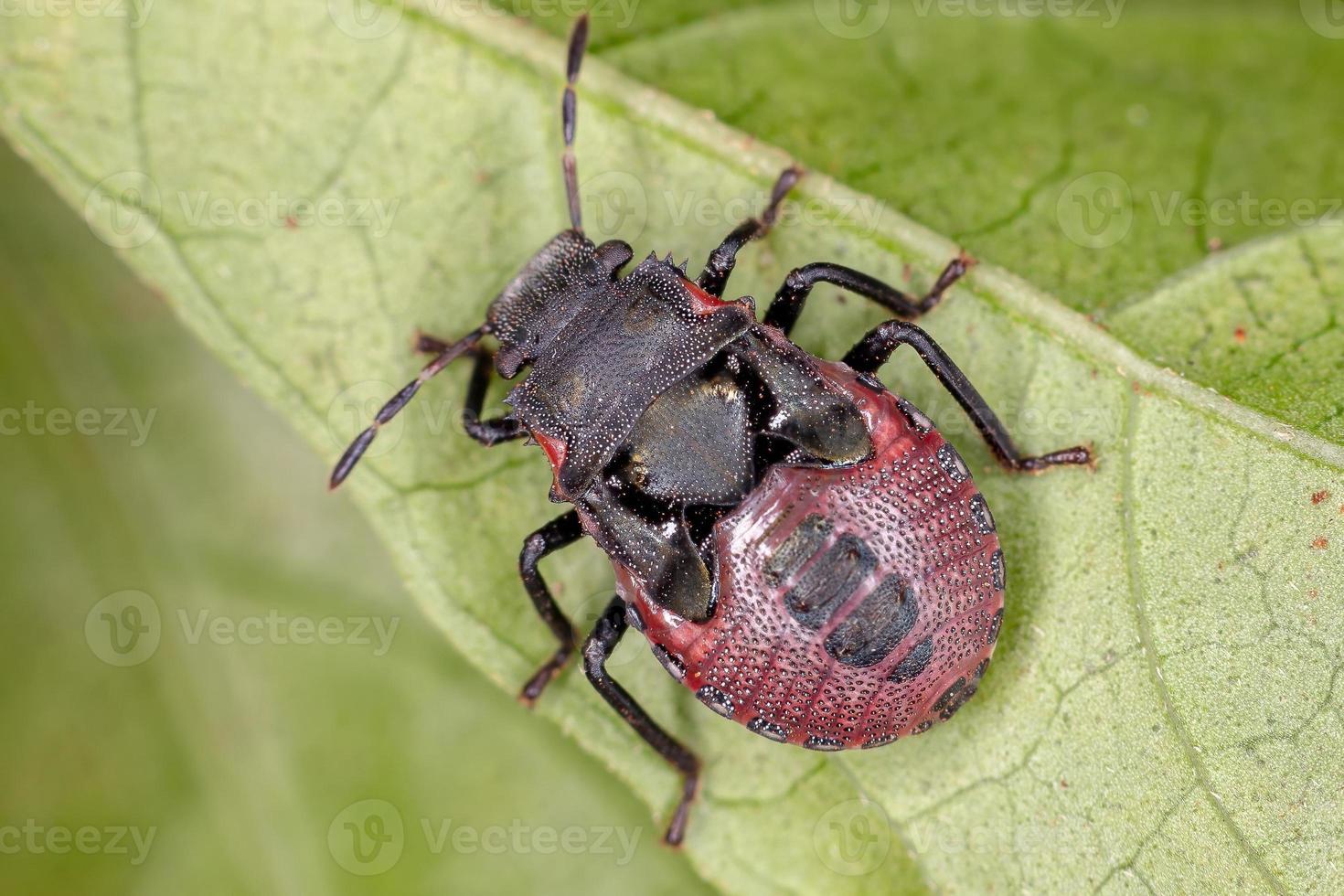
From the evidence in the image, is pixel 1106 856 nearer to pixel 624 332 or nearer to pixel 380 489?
pixel 624 332

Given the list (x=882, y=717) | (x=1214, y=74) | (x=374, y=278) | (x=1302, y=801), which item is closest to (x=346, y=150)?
(x=374, y=278)

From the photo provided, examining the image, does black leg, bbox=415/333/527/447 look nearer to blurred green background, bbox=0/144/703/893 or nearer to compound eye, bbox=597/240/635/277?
compound eye, bbox=597/240/635/277

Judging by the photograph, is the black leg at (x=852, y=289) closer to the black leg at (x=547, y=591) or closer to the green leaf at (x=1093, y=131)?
the green leaf at (x=1093, y=131)

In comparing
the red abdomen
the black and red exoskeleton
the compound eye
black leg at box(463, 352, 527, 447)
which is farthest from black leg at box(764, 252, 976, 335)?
black leg at box(463, 352, 527, 447)

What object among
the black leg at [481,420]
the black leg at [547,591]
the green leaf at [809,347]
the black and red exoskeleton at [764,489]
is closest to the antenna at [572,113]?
the black and red exoskeleton at [764,489]

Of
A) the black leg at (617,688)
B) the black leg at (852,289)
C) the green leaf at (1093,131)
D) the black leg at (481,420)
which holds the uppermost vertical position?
the green leaf at (1093,131)
